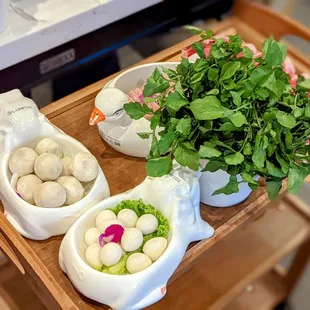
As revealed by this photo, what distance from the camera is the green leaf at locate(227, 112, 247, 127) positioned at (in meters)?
0.68

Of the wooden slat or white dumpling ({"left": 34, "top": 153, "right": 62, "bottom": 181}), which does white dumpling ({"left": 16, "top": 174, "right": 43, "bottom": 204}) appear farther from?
the wooden slat

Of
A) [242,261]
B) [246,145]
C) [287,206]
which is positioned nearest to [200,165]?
[246,145]

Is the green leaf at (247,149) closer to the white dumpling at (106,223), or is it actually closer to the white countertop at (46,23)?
the white dumpling at (106,223)

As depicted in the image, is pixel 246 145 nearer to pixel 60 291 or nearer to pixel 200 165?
pixel 200 165

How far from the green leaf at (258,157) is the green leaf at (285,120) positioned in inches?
1.6

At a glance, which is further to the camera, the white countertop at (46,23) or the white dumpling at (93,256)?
the white countertop at (46,23)

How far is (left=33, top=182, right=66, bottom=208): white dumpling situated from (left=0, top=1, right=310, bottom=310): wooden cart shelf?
0.20 ft

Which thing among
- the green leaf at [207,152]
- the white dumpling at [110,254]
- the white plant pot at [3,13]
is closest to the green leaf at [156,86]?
the green leaf at [207,152]

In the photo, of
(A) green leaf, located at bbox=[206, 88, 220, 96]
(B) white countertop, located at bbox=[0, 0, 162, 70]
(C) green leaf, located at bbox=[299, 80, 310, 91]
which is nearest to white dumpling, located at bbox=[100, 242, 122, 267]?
(A) green leaf, located at bbox=[206, 88, 220, 96]

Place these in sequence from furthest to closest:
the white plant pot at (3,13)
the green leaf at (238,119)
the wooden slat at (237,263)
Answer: the wooden slat at (237,263), the white plant pot at (3,13), the green leaf at (238,119)

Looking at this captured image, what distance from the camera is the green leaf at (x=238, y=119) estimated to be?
68 cm

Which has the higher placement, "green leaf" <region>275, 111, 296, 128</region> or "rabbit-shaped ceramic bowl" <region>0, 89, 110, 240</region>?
"green leaf" <region>275, 111, 296, 128</region>

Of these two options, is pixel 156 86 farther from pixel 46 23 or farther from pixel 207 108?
pixel 46 23

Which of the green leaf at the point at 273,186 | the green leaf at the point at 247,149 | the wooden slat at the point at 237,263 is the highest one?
the green leaf at the point at 247,149
